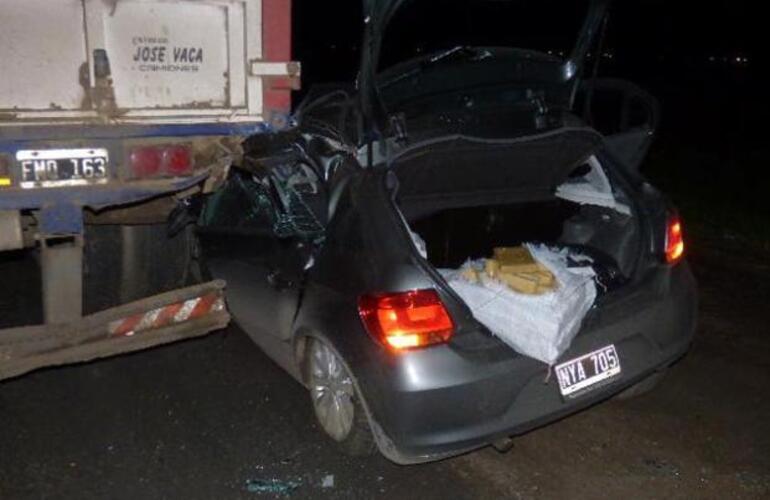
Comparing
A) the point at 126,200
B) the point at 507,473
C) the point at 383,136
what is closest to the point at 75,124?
the point at 126,200

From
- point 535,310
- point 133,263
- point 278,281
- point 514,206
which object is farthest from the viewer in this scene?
point 133,263

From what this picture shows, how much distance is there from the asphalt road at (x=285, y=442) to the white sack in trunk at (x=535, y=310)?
0.73 m

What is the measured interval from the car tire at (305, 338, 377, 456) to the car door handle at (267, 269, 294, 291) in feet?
1.01

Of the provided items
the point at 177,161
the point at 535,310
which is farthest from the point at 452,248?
the point at 177,161

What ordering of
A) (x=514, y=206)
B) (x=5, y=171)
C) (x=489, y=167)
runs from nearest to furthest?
(x=5, y=171), (x=489, y=167), (x=514, y=206)

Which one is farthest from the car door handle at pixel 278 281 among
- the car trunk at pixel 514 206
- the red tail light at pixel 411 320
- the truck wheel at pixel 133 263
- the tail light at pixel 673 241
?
the tail light at pixel 673 241

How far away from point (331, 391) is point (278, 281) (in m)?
0.64

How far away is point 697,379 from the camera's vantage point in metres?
4.79

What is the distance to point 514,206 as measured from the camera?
14.4 feet

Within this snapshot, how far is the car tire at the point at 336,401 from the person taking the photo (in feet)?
12.4

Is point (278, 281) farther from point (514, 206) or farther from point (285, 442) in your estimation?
point (514, 206)

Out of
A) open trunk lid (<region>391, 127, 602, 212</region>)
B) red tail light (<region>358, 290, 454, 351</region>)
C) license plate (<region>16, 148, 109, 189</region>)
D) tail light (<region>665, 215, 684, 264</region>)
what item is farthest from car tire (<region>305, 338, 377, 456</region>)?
tail light (<region>665, 215, 684, 264</region>)

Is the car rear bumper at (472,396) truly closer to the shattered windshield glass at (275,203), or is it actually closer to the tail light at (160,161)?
the shattered windshield glass at (275,203)

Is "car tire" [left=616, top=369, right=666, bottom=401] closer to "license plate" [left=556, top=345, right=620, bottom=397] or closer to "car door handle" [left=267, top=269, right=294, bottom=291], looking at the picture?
"license plate" [left=556, top=345, right=620, bottom=397]
